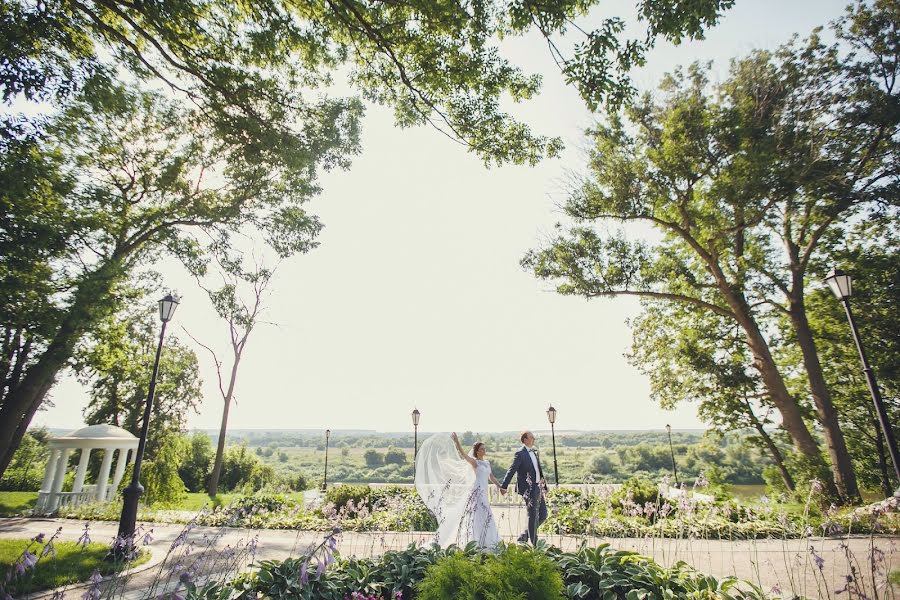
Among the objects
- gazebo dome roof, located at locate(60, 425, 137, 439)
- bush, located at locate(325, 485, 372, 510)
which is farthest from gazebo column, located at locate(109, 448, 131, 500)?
bush, located at locate(325, 485, 372, 510)

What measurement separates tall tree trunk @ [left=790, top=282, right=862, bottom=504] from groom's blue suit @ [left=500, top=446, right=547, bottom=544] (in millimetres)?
10763

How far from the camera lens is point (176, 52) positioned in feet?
24.9

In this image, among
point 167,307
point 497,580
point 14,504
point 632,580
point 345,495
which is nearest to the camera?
point 497,580

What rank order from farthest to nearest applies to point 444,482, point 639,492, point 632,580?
point 639,492 → point 444,482 → point 632,580

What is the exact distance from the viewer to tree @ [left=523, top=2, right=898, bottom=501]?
41.1 ft

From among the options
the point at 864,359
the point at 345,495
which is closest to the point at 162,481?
the point at 345,495

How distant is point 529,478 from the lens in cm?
731

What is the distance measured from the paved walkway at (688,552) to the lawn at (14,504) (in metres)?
2.60

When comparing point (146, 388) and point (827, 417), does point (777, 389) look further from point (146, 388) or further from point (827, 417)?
point (146, 388)

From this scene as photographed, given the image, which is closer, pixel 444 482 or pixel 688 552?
pixel 688 552

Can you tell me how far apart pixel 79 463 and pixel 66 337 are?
1081cm

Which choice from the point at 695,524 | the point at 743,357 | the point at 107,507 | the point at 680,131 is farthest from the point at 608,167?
the point at 107,507

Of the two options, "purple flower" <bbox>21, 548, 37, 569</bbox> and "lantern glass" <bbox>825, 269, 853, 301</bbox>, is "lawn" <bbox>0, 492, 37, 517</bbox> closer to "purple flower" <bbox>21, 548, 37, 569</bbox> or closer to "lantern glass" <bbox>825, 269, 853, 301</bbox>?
"purple flower" <bbox>21, 548, 37, 569</bbox>

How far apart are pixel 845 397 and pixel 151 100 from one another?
94.8 ft
